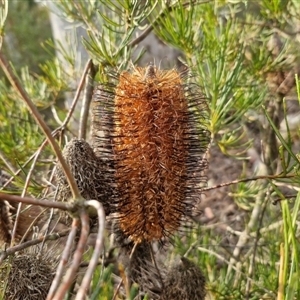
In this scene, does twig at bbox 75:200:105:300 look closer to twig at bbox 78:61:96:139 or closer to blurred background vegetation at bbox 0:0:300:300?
blurred background vegetation at bbox 0:0:300:300

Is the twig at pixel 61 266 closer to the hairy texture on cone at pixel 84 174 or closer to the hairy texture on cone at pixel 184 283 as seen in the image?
the hairy texture on cone at pixel 84 174

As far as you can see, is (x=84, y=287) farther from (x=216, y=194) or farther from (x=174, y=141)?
(x=216, y=194)

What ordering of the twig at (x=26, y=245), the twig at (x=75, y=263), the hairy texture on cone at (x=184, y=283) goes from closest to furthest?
the twig at (x=75, y=263), the twig at (x=26, y=245), the hairy texture on cone at (x=184, y=283)

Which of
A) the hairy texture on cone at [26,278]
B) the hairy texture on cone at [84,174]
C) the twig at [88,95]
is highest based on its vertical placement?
the twig at [88,95]

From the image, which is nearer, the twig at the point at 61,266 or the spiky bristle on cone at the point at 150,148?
the twig at the point at 61,266

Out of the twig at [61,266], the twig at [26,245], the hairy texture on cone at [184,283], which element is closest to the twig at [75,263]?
the twig at [61,266]

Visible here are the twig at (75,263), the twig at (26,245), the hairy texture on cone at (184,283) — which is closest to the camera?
the twig at (75,263)

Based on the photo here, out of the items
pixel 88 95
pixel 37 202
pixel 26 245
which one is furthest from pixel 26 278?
pixel 88 95

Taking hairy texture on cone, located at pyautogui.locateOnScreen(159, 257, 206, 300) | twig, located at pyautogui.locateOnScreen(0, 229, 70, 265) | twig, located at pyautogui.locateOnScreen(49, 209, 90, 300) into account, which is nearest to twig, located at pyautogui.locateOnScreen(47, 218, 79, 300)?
twig, located at pyautogui.locateOnScreen(49, 209, 90, 300)
